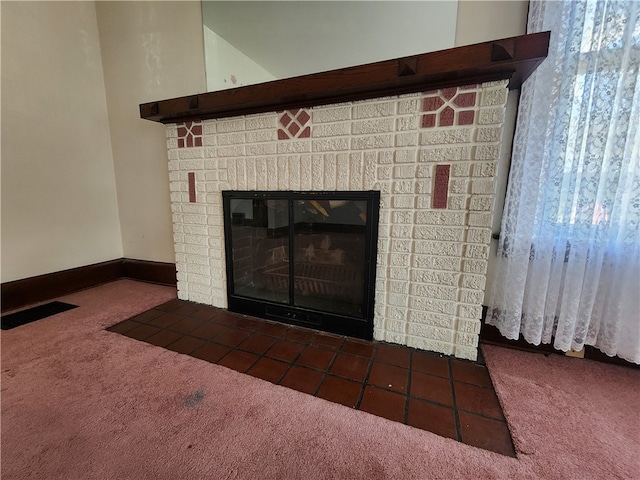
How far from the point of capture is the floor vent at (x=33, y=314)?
6.12 ft

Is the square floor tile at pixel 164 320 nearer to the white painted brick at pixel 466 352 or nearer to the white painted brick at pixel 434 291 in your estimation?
the white painted brick at pixel 434 291

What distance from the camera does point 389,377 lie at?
4.42ft

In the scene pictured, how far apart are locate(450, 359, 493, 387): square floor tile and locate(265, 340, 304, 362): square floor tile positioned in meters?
0.83

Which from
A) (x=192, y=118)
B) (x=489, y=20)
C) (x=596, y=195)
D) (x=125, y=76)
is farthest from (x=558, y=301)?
(x=125, y=76)

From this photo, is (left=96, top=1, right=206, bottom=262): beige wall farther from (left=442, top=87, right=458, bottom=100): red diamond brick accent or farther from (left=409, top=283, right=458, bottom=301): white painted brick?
(left=409, top=283, right=458, bottom=301): white painted brick

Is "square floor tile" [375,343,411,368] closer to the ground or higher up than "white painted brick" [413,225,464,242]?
closer to the ground

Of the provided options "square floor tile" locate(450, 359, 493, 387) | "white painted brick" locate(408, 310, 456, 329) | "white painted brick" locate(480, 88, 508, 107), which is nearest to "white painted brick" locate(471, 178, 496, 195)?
"white painted brick" locate(480, 88, 508, 107)

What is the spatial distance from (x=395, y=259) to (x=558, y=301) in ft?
2.81

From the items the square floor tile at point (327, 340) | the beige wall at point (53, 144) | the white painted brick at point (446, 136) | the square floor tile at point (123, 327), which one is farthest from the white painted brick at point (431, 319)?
the beige wall at point (53, 144)

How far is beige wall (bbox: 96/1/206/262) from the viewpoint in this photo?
221cm

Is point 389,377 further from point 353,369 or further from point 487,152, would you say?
point 487,152

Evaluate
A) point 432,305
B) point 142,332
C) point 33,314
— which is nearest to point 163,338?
point 142,332

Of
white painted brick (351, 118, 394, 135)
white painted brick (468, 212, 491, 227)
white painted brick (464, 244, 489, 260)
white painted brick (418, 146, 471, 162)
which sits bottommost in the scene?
white painted brick (464, 244, 489, 260)

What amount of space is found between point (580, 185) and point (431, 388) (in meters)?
1.20
